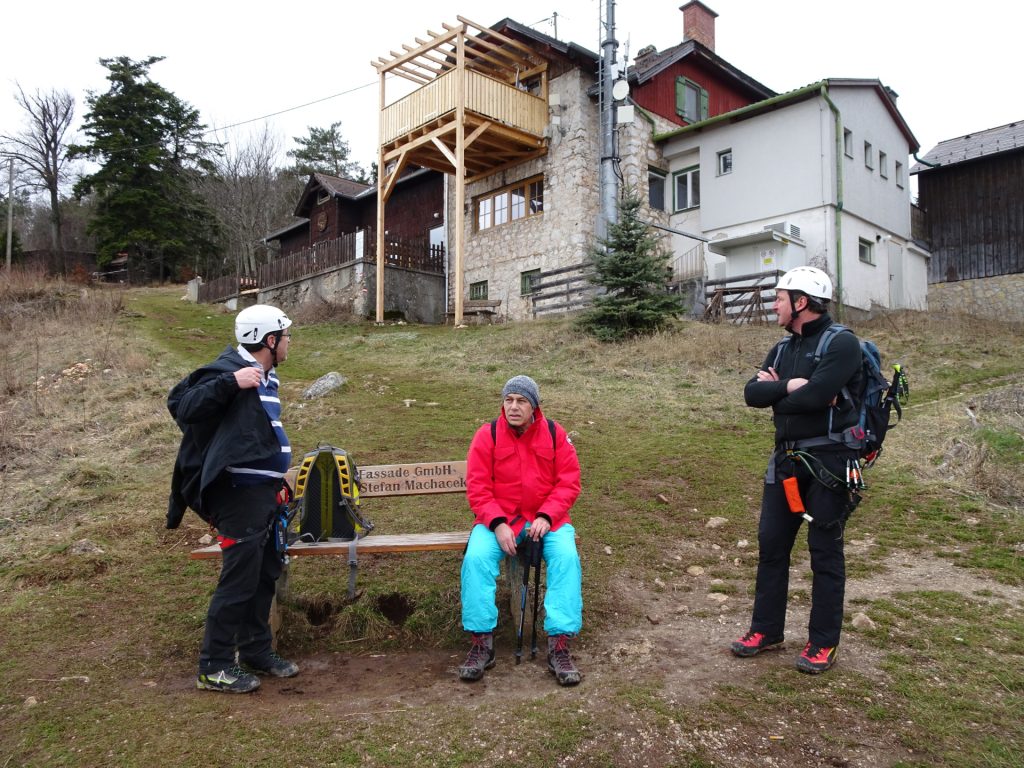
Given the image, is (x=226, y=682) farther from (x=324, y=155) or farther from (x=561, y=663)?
(x=324, y=155)

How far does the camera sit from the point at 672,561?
5.54 meters

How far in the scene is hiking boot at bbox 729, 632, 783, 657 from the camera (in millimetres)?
3865

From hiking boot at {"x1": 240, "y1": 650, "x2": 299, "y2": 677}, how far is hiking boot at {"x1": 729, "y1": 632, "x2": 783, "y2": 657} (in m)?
2.29

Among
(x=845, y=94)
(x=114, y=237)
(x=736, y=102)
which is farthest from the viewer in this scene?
(x=114, y=237)

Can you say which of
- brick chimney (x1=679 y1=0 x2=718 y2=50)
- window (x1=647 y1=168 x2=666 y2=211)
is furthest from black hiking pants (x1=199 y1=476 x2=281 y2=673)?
brick chimney (x1=679 y1=0 x2=718 y2=50)

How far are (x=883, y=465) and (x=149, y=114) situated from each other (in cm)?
3725

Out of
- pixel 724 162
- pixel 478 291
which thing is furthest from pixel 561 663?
pixel 478 291

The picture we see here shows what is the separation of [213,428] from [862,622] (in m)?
3.62

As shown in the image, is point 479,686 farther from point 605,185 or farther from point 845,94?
point 845,94

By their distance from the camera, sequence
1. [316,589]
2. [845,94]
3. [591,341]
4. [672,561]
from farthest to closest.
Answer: [845,94]
[591,341]
[672,561]
[316,589]

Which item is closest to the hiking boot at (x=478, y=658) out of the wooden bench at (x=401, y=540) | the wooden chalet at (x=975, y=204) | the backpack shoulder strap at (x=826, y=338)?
the wooden bench at (x=401, y=540)

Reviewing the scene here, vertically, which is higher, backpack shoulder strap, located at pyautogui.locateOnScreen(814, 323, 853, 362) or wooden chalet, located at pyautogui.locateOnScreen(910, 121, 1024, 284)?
wooden chalet, located at pyautogui.locateOnScreen(910, 121, 1024, 284)

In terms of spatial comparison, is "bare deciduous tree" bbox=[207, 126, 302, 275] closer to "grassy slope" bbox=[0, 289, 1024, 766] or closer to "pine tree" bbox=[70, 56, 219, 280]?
"pine tree" bbox=[70, 56, 219, 280]

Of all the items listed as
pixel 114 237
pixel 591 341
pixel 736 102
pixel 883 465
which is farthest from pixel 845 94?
pixel 114 237
